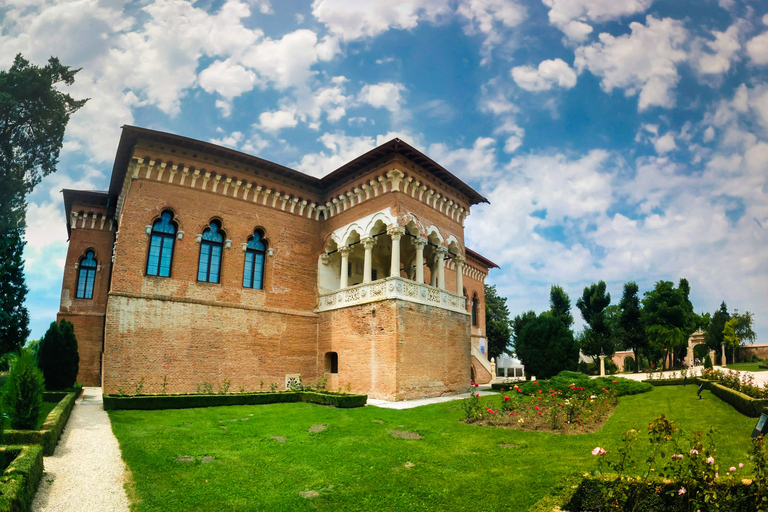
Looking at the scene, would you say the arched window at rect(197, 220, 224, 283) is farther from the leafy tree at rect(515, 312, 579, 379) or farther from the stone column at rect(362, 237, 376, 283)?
the leafy tree at rect(515, 312, 579, 379)

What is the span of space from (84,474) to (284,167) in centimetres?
1593

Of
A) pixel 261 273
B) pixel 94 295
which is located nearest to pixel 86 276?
pixel 94 295

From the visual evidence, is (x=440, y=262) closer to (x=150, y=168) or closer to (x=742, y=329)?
(x=150, y=168)

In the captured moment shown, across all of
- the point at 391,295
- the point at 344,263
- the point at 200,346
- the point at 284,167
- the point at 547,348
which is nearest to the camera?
the point at 200,346

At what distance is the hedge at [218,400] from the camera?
1403 centimetres

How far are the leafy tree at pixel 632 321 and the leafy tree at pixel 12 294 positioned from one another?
38421 millimetres

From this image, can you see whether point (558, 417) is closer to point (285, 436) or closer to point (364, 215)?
point (285, 436)

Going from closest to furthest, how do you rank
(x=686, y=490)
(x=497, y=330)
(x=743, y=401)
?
(x=686, y=490) → (x=743, y=401) → (x=497, y=330)


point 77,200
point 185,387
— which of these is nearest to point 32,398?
point 185,387

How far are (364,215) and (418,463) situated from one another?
13945 mm

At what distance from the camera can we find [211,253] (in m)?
19.8

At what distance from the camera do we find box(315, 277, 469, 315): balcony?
18.8 metres

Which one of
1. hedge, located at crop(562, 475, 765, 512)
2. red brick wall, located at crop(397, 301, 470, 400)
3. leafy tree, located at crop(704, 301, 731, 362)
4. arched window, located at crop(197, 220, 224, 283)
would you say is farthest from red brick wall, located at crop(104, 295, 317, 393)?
leafy tree, located at crop(704, 301, 731, 362)

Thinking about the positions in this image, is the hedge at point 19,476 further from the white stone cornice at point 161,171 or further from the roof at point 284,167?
the roof at point 284,167
